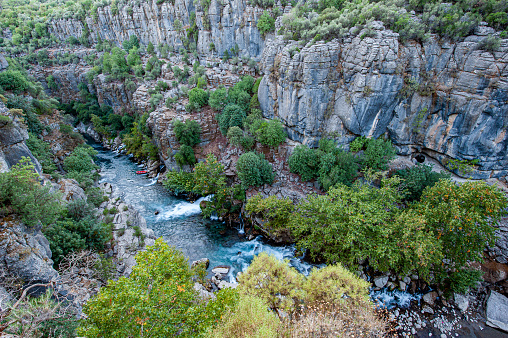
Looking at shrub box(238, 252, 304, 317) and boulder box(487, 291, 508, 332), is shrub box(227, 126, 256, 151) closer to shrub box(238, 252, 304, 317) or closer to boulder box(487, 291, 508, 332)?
shrub box(238, 252, 304, 317)

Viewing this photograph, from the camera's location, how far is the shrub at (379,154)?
27.0 m

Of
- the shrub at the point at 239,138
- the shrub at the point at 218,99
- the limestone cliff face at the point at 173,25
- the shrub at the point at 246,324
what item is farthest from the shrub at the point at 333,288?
the limestone cliff face at the point at 173,25

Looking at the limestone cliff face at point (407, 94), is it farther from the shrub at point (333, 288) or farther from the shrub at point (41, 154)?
the shrub at point (41, 154)

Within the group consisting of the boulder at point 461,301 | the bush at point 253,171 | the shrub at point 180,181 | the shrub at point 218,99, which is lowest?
the boulder at point 461,301

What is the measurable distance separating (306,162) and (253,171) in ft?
21.8

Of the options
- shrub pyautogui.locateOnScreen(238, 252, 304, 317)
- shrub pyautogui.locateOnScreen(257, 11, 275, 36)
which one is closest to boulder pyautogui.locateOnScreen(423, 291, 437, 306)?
shrub pyautogui.locateOnScreen(238, 252, 304, 317)

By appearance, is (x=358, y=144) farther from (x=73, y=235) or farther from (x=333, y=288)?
(x=73, y=235)

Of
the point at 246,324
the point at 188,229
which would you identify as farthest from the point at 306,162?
the point at 246,324

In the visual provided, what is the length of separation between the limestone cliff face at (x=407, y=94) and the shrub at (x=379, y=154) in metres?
2.10

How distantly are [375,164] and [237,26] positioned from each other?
3598cm

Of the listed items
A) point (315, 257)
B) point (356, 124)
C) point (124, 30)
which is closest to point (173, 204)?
point (315, 257)

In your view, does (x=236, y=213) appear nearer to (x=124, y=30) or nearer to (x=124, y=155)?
(x=124, y=155)

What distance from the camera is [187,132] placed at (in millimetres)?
35156

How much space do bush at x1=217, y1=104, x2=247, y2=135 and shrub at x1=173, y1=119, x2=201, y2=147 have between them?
13.9 feet
